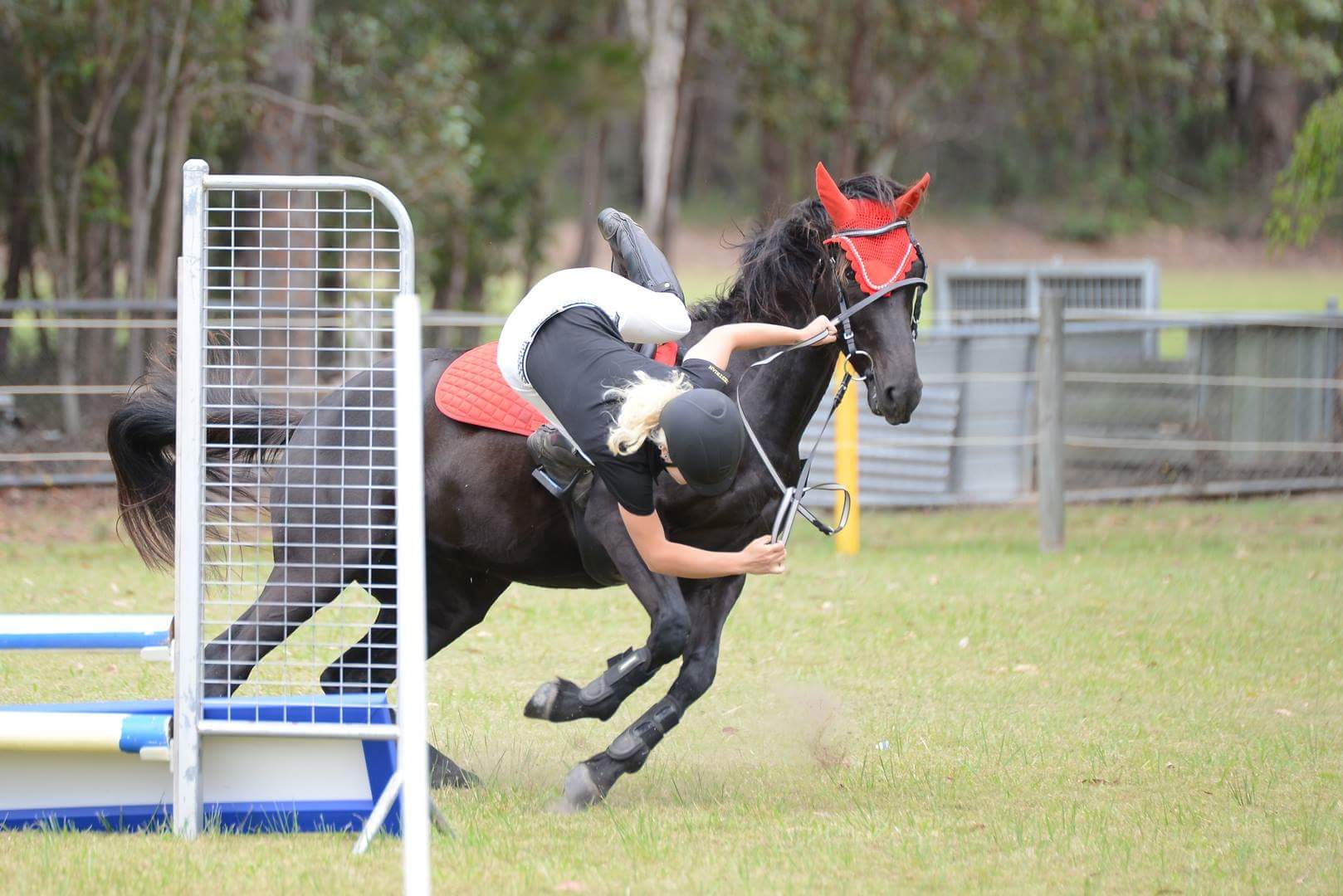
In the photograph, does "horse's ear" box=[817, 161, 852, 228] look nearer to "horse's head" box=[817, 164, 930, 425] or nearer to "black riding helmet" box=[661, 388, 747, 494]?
"horse's head" box=[817, 164, 930, 425]

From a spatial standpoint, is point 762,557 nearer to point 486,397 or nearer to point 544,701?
point 544,701

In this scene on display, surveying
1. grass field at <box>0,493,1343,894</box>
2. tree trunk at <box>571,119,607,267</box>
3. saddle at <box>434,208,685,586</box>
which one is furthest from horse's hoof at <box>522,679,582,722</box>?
tree trunk at <box>571,119,607,267</box>

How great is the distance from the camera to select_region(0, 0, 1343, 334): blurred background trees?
15.3 meters

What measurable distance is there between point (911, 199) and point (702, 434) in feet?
4.63

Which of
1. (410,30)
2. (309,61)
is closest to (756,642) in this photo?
(309,61)

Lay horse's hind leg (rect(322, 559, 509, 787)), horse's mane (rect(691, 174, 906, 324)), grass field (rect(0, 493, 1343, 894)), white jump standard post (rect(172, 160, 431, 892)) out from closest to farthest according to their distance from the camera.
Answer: white jump standard post (rect(172, 160, 431, 892)) → grass field (rect(0, 493, 1343, 894)) → horse's mane (rect(691, 174, 906, 324)) → horse's hind leg (rect(322, 559, 509, 787))

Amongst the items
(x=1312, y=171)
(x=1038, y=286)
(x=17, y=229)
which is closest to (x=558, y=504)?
(x=1312, y=171)

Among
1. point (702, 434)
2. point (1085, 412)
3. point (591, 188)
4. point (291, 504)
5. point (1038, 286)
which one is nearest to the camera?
point (702, 434)

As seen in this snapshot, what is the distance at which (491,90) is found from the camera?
20828 millimetres

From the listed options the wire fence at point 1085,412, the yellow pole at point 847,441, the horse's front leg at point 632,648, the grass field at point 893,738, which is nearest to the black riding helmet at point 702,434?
the horse's front leg at point 632,648

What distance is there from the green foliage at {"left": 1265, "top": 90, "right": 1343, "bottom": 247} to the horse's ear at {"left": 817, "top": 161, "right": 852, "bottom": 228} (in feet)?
31.3

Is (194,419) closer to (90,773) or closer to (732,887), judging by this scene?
(90,773)

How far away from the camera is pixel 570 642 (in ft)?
27.1

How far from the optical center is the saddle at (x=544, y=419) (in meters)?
4.86
